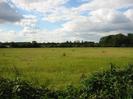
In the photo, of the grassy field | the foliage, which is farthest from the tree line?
the foliage

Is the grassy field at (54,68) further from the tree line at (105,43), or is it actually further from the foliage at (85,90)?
the tree line at (105,43)

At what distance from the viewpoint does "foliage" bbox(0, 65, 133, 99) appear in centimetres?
1090

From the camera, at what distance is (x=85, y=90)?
11.8 metres

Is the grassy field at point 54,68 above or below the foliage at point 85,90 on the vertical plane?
below

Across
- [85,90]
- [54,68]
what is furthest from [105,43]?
[85,90]

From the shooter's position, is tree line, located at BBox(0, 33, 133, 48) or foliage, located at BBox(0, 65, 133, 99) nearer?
foliage, located at BBox(0, 65, 133, 99)

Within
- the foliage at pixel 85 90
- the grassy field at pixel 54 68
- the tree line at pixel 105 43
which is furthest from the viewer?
the tree line at pixel 105 43

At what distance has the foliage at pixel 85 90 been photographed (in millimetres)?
10898

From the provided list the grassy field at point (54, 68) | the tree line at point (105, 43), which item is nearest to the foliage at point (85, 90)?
the grassy field at point (54, 68)

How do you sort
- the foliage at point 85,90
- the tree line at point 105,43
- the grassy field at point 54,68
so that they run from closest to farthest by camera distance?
the foliage at point 85,90 → the grassy field at point 54,68 → the tree line at point 105,43

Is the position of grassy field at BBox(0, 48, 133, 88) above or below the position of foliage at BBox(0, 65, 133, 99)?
below

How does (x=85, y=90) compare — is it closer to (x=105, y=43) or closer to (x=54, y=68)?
(x=54, y=68)

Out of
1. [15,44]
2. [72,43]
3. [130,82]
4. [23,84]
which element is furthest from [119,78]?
[72,43]

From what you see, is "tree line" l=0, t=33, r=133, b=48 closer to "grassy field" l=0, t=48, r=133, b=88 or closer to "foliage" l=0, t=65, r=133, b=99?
"grassy field" l=0, t=48, r=133, b=88
